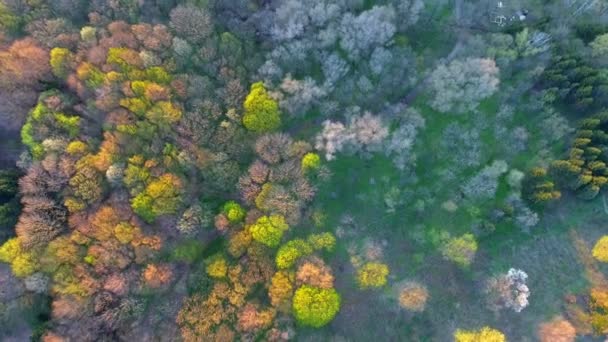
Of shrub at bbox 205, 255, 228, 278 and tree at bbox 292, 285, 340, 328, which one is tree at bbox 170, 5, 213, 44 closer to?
shrub at bbox 205, 255, 228, 278

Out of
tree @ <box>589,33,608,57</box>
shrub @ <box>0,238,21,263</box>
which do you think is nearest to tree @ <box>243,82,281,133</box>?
shrub @ <box>0,238,21,263</box>

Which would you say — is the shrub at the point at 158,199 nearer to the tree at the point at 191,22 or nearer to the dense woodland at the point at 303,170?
the dense woodland at the point at 303,170

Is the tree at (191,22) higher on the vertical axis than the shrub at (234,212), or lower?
higher

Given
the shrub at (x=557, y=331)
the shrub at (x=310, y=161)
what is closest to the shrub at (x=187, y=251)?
the shrub at (x=310, y=161)

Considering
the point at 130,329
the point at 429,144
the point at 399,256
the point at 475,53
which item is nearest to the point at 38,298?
the point at 130,329

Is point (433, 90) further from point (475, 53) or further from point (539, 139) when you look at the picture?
point (539, 139)

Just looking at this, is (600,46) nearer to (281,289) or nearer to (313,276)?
(313,276)
